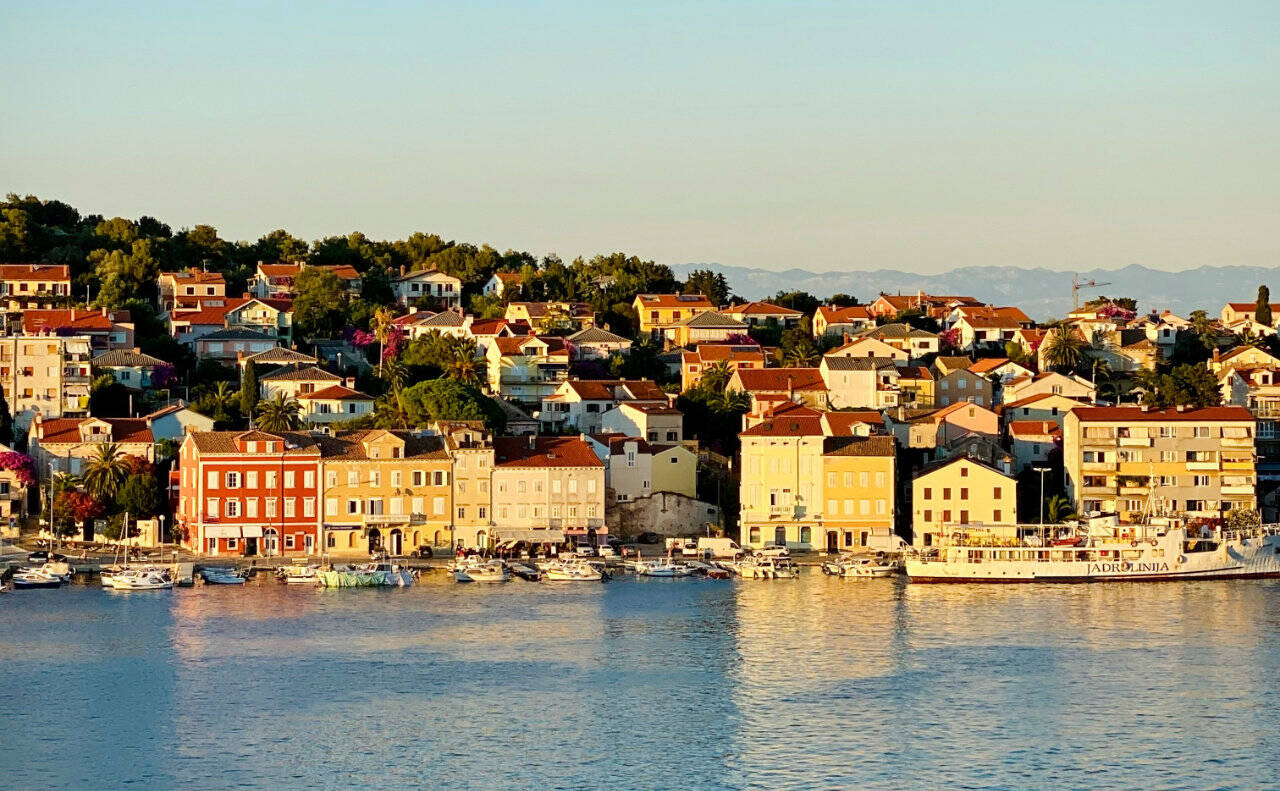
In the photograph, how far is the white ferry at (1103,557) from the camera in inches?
2682

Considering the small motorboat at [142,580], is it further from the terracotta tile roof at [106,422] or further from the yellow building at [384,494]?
the terracotta tile roof at [106,422]

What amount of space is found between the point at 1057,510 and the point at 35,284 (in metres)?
52.6

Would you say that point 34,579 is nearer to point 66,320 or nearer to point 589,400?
point 589,400

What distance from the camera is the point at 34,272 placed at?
100562 millimetres

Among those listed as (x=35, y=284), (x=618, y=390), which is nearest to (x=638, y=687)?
(x=618, y=390)

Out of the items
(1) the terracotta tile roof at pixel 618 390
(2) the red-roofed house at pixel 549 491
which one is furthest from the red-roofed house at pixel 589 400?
(2) the red-roofed house at pixel 549 491

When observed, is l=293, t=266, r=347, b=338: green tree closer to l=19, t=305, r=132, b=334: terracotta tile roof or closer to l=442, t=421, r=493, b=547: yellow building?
l=19, t=305, r=132, b=334: terracotta tile roof

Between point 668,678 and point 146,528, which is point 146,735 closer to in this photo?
point 668,678

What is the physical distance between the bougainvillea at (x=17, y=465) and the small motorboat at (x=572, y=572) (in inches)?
749

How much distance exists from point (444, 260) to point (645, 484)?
46089 mm

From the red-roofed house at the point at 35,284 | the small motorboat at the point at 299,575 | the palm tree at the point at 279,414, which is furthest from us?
the red-roofed house at the point at 35,284

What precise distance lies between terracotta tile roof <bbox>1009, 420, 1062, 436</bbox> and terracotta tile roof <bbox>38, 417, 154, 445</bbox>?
32.6 m

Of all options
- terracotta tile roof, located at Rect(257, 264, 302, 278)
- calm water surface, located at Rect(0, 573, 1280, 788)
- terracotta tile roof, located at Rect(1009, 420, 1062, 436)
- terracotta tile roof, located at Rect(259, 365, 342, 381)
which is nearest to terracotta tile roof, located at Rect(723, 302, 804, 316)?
terracotta tile roof, located at Rect(257, 264, 302, 278)

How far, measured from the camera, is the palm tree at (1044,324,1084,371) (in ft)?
307
